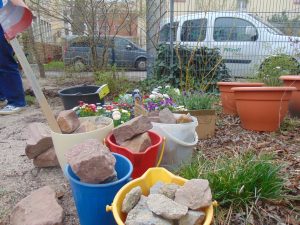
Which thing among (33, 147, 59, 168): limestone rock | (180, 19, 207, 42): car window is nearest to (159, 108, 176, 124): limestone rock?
(33, 147, 59, 168): limestone rock

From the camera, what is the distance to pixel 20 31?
1.88 metres

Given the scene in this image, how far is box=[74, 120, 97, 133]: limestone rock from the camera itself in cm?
192

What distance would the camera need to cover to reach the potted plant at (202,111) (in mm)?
2630

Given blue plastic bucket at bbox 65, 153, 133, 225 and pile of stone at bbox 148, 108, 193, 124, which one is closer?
blue plastic bucket at bbox 65, 153, 133, 225

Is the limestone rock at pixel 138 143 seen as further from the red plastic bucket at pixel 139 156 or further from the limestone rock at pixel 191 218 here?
the limestone rock at pixel 191 218

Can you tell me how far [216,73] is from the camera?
4895 mm

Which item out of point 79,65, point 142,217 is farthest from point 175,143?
point 79,65

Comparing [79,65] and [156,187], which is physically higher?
[79,65]

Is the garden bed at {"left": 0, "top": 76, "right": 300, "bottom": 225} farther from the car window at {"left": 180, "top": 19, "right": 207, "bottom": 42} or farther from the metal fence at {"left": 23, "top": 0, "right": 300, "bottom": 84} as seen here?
the car window at {"left": 180, "top": 19, "right": 207, "bottom": 42}

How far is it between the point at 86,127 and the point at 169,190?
0.85 m

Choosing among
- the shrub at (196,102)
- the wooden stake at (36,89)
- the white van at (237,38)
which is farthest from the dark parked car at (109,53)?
the wooden stake at (36,89)

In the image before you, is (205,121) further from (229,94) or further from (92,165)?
(92,165)

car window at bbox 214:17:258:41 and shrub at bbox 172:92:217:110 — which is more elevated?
car window at bbox 214:17:258:41

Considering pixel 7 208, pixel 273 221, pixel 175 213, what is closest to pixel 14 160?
pixel 7 208
